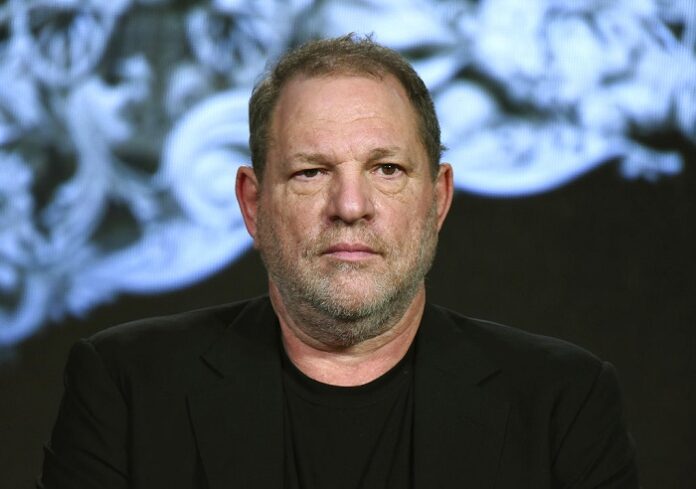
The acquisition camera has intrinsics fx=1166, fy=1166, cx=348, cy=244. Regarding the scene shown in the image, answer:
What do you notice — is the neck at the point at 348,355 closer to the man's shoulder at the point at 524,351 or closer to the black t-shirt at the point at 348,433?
the black t-shirt at the point at 348,433

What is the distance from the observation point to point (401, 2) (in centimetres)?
353

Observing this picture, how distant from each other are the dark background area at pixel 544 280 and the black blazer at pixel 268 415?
1.09 metres

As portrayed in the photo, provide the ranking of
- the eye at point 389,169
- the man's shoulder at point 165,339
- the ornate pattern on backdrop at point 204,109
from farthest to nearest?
the ornate pattern on backdrop at point 204,109 < the man's shoulder at point 165,339 < the eye at point 389,169

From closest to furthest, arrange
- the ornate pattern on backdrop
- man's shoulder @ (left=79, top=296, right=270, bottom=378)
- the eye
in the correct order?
the eye, man's shoulder @ (left=79, top=296, right=270, bottom=378), the ornate pattern on backdrop

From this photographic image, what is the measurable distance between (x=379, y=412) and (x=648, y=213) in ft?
5.12

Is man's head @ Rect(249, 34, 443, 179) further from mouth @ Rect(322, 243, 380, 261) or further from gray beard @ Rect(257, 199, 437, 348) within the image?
mouth @ Rect(322, 243, 380, 261)

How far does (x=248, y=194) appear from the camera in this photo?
8.23ft

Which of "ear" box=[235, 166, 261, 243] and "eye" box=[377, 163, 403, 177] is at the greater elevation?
"eye" box=[377, 163, 403, 177]

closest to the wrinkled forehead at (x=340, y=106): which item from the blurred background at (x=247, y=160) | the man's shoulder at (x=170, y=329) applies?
the man's shoulder at (x=170, y=329)

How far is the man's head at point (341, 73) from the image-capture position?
2.39m

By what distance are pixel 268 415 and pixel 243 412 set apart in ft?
0.17

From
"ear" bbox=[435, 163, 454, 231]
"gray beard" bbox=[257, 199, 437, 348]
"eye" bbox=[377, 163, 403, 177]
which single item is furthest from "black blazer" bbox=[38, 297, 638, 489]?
"eye" bbox=[377, 163, 403, 177]

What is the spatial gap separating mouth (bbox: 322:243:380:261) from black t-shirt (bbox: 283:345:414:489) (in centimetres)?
29

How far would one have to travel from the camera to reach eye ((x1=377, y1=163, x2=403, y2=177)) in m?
2.30
